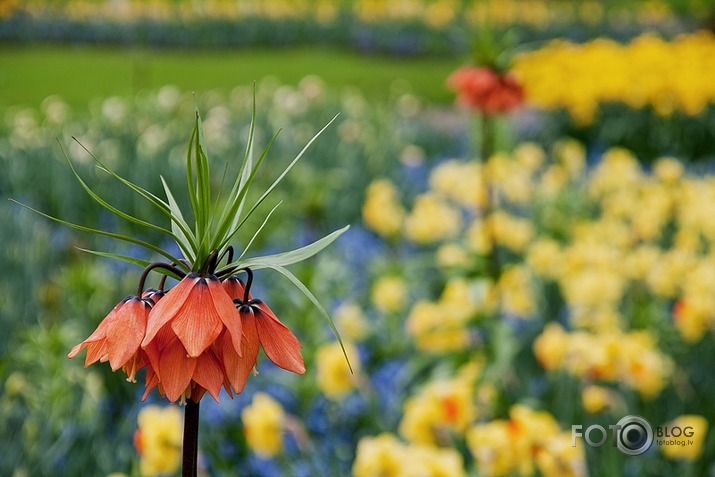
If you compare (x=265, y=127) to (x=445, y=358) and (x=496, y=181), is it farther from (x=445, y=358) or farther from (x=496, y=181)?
(x=445, y=358)

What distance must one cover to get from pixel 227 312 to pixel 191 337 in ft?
0.11

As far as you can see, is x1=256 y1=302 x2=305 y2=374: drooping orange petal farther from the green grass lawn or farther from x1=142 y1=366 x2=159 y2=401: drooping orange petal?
the green grass lawn

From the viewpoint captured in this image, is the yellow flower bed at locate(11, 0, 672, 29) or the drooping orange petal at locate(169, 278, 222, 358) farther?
the yellow flower bed at locate(11, 0, 672, 29)

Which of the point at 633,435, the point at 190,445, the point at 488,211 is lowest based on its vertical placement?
the point at 633,435

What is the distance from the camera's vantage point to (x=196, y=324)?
2.17 ft

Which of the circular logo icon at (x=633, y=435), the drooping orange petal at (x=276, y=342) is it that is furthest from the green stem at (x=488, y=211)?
the drooping orange petal at (x=276, y=342)

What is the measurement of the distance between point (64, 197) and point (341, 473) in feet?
8.39

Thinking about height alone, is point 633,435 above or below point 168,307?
below

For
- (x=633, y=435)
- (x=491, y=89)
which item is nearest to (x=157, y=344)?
(x=633, y=435)

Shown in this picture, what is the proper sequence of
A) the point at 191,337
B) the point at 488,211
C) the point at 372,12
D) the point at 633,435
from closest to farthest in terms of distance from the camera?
the point at 191,337 → the point at 633,435 → the point at 488,211 → the point at 372,12

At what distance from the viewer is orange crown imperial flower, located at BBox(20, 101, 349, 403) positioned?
26.1 inches

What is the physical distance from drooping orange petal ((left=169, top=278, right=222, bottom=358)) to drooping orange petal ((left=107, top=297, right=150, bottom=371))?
0.04m

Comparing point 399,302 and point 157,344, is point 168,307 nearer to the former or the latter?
point 157,344

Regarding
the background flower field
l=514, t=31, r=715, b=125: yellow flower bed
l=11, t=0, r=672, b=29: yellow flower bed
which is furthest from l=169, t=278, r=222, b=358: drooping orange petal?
l=11, t=0, r=672, b=29: yellow flower bed
